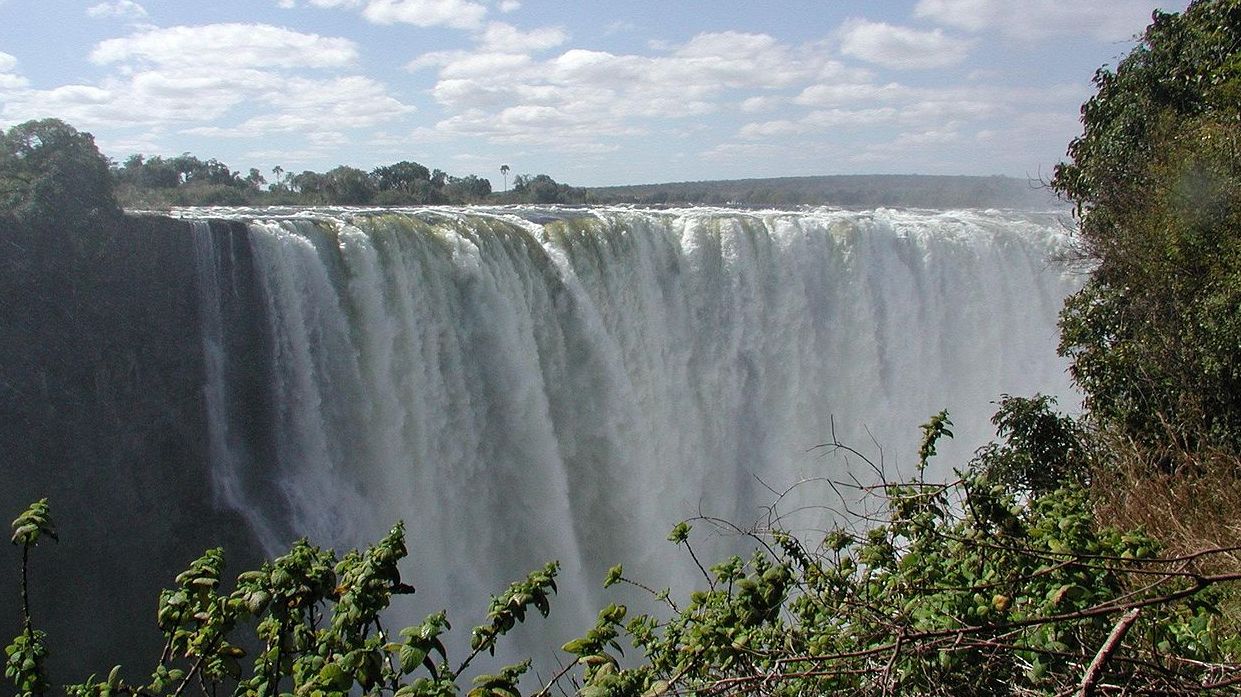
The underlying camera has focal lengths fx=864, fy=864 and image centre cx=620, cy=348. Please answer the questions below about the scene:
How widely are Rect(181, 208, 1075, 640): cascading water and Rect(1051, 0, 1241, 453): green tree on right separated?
156 inches

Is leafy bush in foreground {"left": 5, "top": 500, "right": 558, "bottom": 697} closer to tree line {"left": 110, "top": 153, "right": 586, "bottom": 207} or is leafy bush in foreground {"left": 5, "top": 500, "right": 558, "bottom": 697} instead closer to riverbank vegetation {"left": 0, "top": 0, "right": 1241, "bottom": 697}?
riverbank vegetation {"left": 0, "top": 0, "right": 1241, "bottom": 697}

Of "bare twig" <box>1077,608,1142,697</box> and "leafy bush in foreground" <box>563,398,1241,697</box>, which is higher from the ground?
"bare twig" <box>1077,608,1142,697</box>

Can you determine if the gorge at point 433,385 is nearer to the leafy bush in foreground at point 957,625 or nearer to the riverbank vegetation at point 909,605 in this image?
the riverbank vegetation at point 909,605

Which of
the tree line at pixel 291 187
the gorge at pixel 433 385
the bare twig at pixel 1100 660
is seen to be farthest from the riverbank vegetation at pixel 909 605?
the tree line at pixel 291 187

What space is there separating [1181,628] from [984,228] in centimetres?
1693

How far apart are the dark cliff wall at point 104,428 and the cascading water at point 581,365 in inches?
20.5

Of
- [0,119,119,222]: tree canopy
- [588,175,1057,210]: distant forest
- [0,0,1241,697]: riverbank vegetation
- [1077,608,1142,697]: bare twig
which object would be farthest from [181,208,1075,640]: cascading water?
[588,175,1057,210]: distant forest

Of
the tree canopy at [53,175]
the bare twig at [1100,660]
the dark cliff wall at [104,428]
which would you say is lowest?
the dark cliff wall at [104,428]

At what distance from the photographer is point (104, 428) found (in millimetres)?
12047

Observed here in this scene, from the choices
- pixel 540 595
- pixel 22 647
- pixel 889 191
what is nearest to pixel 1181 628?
pixel 540 595

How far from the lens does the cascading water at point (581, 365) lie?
1248 centimetres

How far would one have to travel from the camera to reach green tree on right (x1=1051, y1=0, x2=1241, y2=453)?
8.39 m

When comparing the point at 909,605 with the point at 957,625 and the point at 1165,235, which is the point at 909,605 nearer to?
the point at 957,625

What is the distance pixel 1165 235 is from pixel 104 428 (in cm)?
1360
